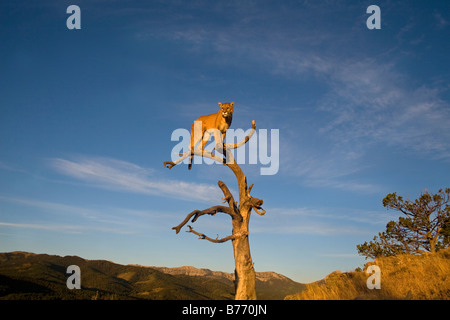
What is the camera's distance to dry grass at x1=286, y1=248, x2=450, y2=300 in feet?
39.4

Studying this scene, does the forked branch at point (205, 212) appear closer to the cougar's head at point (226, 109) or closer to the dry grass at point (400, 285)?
the cougar's head at point (226, 109)

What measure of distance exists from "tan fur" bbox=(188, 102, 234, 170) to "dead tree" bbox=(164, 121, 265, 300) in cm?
45

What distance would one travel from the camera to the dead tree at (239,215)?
37.0 feet

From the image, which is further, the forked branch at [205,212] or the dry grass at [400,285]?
the dry grass at [400,285]

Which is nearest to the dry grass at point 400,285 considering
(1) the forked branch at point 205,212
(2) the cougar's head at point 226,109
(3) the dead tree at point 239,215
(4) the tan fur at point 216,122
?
(3) the dead tree at point 239,215

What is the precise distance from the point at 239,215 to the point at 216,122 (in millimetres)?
4041

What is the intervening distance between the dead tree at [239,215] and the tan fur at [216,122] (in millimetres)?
450

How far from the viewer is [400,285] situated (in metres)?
13.4

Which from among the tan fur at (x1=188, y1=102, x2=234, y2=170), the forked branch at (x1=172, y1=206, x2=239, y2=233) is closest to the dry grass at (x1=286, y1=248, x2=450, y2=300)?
the forked branch at (x1=172, y1=206, x2=239, y2=233)

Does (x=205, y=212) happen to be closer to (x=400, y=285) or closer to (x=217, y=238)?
(x=217, y=238)

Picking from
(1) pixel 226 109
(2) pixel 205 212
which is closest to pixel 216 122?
(1) pixel 226 109
